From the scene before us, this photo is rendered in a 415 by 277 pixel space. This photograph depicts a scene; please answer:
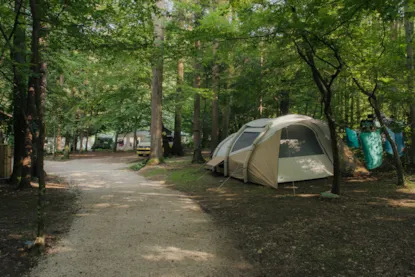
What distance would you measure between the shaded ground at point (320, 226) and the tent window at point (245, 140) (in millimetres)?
1736

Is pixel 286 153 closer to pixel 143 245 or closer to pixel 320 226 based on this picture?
pixel 320 226

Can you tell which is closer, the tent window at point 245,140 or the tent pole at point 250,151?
the tent pole at point 250,151

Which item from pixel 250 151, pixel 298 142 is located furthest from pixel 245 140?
pixel 298 142

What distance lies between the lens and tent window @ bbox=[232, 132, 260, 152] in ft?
31.3

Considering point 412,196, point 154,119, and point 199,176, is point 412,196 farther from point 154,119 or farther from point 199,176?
point 154,119

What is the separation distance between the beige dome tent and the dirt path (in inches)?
104

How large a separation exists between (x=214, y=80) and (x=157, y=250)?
35.8 feet

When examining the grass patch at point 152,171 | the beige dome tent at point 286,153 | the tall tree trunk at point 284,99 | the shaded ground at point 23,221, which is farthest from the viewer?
the tall tree trunk at point 284,99

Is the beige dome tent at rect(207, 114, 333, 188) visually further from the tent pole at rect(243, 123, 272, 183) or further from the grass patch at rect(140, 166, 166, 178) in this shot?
the grass patch at rect(140, 166, 166, 178)

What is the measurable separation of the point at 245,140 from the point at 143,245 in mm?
6210

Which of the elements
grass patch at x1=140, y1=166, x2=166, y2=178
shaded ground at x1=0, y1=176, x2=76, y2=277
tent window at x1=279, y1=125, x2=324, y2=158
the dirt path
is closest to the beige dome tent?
tent window at x1=279, y1=125, x2=324, y2=158

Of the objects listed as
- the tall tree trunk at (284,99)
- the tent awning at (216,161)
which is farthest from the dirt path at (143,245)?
the tall tree trunk at (284,99)

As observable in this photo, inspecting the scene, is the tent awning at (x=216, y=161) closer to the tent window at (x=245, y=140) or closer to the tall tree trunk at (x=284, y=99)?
the tent window at (x=245, y=140)

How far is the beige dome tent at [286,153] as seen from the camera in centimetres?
838
